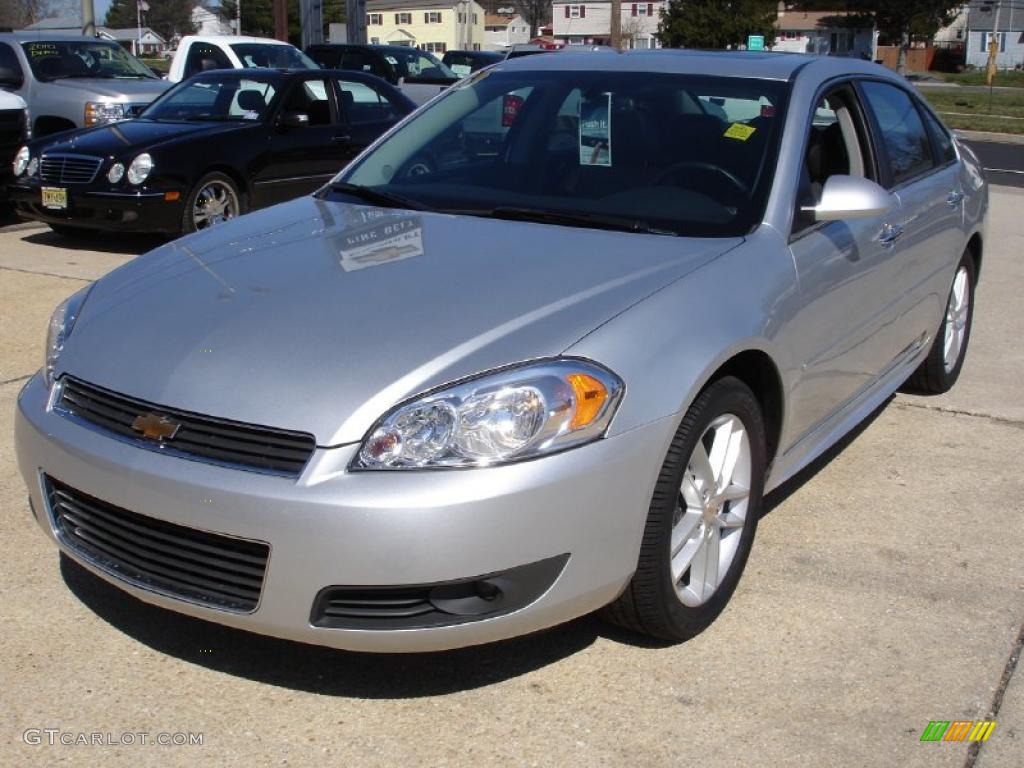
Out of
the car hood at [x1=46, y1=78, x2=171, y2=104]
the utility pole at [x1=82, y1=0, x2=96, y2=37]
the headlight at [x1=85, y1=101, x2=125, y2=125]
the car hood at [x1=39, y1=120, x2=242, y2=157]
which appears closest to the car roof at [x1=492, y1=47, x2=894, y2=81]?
the car hood at [x1=39, y1=120, x2=242, y2=157]

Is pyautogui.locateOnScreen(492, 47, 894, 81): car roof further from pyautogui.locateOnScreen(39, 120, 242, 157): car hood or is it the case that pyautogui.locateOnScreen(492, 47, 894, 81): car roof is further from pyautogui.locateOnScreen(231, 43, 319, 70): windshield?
pyautogui.locateOnScreen(231, 43, 319, 70): windshield

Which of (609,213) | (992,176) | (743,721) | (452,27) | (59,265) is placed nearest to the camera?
(743,721)

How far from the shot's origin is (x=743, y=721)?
302 centimetres

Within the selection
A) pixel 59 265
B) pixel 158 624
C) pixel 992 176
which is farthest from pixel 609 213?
pixel 992 176

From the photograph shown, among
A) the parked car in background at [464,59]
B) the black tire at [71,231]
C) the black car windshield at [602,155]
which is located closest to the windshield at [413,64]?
the parked car in background at [464,59]

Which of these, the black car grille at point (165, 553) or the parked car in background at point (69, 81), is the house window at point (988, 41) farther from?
the black car grille at point (165, 553)

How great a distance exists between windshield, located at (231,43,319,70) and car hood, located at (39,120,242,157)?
612 centimetres

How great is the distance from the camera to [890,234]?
4.47m

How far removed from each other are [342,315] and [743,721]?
1417mm

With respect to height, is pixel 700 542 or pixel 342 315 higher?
pixel 342 315

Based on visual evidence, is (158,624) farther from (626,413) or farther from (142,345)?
(626,413)

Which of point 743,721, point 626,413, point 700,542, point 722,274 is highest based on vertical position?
point 722,274

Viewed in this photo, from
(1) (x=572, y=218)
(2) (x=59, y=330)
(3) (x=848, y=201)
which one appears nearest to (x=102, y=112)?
(2) (x=59, y=330)

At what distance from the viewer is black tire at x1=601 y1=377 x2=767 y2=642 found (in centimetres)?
305
